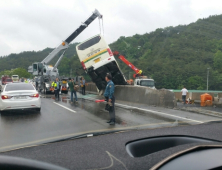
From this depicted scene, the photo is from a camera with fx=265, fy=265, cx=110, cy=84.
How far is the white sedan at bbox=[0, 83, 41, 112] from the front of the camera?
38.2ft

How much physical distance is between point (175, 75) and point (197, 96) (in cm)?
754

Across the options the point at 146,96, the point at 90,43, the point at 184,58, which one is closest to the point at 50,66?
the point at 90,43

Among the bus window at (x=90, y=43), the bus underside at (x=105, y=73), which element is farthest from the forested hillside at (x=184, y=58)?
the bus window at (x=90, y=43)

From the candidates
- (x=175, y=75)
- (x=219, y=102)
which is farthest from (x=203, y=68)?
(x=219, y=102)

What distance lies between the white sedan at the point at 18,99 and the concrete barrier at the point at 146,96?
268 inches

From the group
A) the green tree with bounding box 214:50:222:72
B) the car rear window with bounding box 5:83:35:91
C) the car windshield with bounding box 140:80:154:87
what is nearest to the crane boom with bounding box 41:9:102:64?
the car windshield with bounding box 140:80:154:87

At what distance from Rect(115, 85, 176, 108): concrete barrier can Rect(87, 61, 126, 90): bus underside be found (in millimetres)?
1032

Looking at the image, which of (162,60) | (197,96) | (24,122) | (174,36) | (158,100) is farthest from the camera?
(174,36)

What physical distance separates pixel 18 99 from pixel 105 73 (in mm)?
9198

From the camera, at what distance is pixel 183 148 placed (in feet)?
7.33

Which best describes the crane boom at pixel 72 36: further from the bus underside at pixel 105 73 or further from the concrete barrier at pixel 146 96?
the concrete barrier at pixel 146 96

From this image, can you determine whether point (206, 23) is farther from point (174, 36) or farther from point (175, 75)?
point (175, 75)

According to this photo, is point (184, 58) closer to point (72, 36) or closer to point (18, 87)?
point (72, 36)

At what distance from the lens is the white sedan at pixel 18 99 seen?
458 inches
